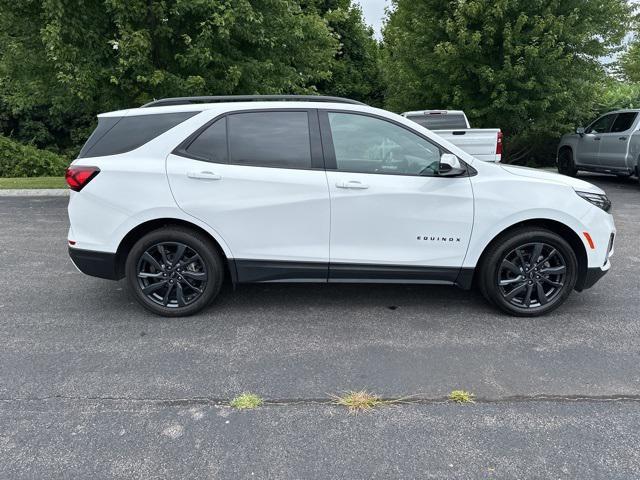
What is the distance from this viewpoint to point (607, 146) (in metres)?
12.0

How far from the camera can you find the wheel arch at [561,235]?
13.6 feet

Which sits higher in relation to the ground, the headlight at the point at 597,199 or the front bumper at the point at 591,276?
the headlight at the point at 597,199

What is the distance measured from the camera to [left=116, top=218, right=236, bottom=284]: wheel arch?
415 cm

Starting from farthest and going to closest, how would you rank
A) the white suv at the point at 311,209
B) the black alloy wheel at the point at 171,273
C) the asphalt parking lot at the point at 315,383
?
the black alloy wheel at the point at 171,273 → the white suv at the point at 311,209 → the asphalt parking lot at the point at 315,383

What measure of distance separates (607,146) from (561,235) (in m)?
9.33

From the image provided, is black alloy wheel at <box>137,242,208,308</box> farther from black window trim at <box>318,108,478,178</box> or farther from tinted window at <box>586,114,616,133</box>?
tinted window at <box>586,114,616,133</box>

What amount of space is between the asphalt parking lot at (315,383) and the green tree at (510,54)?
824 cm

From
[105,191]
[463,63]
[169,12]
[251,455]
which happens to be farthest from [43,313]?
[463,63]

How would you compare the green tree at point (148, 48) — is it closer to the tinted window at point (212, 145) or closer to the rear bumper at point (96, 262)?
the tinted window at point (212, 145)

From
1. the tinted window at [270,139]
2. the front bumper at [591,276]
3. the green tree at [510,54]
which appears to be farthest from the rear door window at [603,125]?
the tinted window at [270,139]

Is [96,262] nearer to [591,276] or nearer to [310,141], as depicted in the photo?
[310,141]

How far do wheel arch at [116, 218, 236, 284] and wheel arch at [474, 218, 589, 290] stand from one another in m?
2.12

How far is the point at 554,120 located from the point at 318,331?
11365mm

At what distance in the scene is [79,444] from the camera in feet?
8.68
